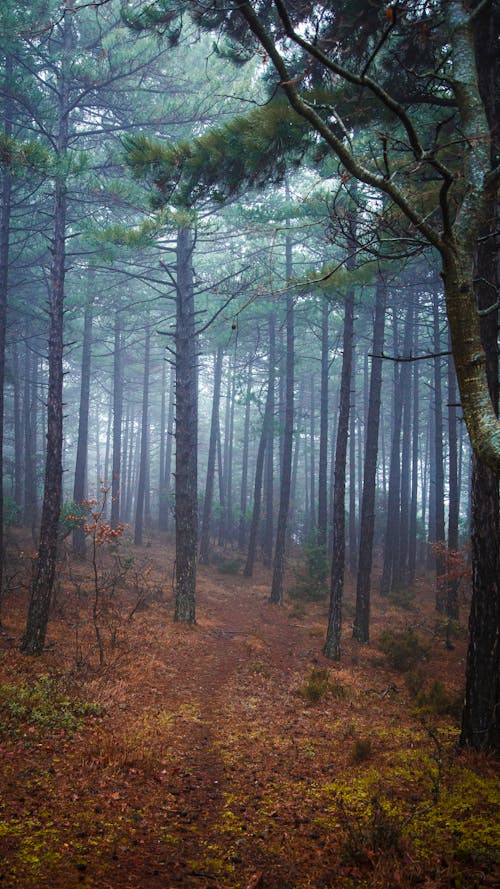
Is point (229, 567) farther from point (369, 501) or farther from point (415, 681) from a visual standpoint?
point (415, 681)

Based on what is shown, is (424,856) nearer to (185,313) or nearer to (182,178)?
(182,178)

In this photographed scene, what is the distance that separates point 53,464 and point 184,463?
5.04 metres

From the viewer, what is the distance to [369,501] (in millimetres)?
13367

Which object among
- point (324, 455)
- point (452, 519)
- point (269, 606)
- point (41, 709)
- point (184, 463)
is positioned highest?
point (324, 455)

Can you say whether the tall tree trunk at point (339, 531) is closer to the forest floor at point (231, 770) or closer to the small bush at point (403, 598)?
the forest floor at point (231, 770)

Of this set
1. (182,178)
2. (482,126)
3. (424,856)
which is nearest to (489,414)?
(482,126)

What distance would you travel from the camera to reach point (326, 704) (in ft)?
26.6

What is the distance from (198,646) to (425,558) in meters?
20.3

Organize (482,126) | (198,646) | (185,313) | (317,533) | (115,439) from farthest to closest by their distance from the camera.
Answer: (115,439) < (317,533) < (185,313) < (198,646) < (482,126)

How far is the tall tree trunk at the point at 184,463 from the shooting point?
1312 centimetres

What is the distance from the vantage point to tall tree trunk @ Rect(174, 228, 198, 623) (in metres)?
13.1

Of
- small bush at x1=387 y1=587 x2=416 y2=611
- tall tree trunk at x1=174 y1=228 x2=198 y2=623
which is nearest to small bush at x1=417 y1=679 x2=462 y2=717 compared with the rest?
tall tree trunk at x1=174 y1=228 x2=198 y2=623

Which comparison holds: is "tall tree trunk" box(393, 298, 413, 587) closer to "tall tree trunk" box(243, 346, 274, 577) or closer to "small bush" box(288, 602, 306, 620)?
"small bush" box(288, 602, 306, 620)

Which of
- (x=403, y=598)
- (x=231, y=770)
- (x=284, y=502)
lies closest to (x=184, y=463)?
(x=284, y=502)
